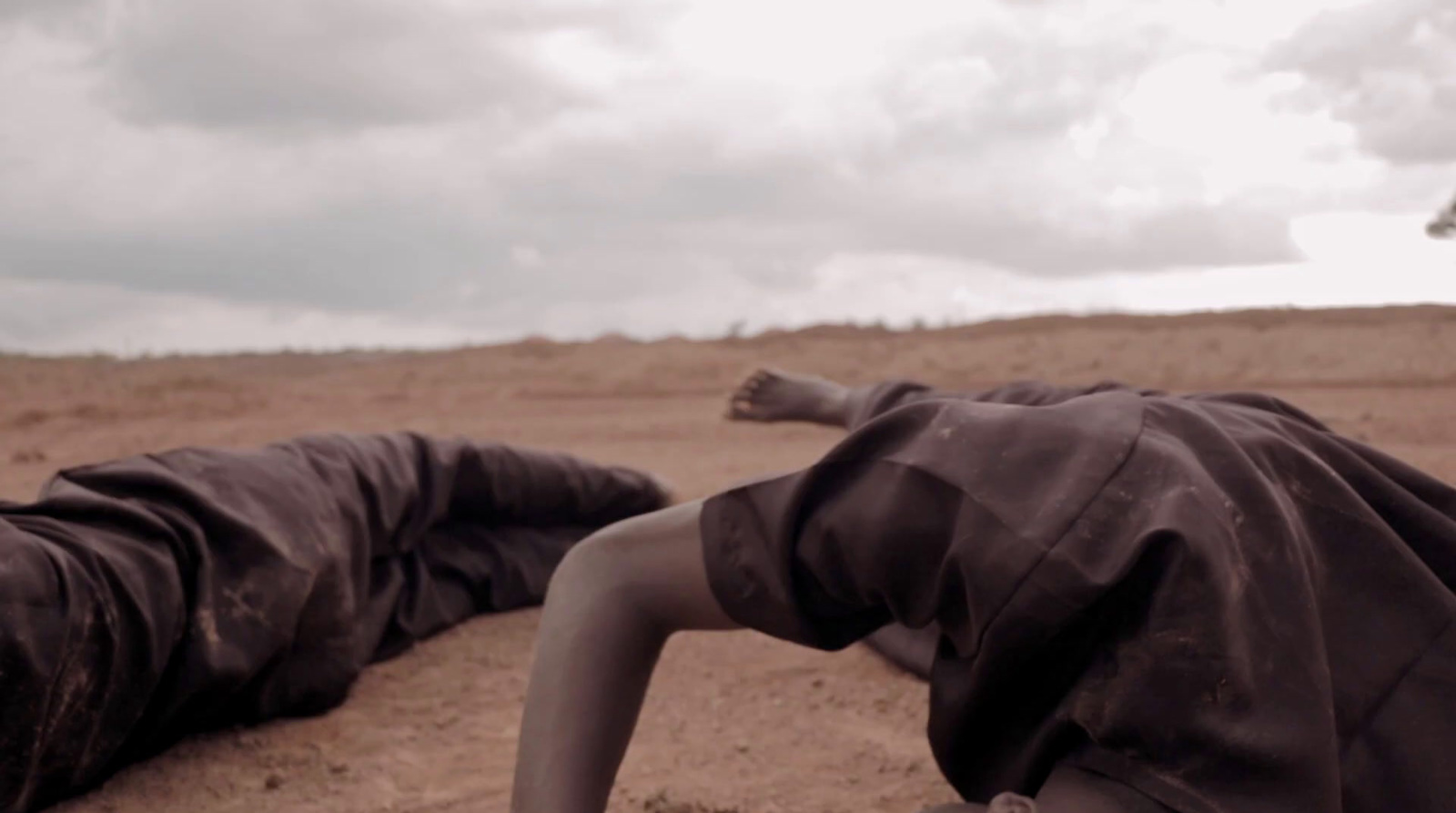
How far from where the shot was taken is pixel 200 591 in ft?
7.35

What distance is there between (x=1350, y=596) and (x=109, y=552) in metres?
1.79

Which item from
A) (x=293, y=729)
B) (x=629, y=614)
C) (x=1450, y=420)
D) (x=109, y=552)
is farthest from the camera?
(x=1450, y=420)

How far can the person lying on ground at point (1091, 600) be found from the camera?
1.20m

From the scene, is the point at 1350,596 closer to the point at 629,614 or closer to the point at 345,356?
the point at 629,614

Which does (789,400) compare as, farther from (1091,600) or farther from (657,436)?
(657,436)

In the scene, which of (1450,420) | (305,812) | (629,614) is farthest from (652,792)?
(1450,420)

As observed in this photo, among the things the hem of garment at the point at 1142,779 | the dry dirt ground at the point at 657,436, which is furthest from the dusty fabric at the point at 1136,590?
the dry dirt ground at the point at 657,436

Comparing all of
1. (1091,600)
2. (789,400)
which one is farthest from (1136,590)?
(789,400)

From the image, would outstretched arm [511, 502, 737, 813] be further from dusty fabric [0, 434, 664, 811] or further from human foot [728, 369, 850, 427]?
human foot [728, 369, 850, 427]

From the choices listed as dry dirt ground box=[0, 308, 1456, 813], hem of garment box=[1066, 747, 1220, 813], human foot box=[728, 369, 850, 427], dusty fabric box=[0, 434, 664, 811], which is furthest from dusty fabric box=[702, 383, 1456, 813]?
human foot box=[728, 369, 850, 427]

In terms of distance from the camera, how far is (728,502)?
1454mm

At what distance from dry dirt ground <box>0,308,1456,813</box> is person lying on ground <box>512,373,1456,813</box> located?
0.69m

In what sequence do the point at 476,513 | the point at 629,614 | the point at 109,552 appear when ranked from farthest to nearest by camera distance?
the point at 476,513 → the point at 109,552 → the point at 629,614

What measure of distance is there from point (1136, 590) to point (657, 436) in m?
6.59
